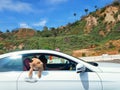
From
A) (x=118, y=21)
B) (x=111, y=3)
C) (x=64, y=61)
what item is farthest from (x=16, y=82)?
(x=111, y=3)

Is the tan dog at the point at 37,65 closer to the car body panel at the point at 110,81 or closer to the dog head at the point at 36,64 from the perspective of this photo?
the dog head at the point at 36,64

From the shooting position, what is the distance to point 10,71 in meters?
7.47

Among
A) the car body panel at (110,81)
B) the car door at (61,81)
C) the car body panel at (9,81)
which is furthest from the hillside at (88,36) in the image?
the car body panel at (9,81)

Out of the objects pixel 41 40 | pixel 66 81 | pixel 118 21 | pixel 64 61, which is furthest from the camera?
pixel 41 40

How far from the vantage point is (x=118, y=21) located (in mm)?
80188

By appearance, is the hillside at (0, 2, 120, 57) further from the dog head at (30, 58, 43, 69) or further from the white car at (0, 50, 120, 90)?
the dog head at (30, 58, 43, 69)

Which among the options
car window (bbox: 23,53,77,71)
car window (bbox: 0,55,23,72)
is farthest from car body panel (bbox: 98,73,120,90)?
car window (bbox: 0,55,23,72)

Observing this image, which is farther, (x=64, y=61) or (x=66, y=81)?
(x=64, y=61)

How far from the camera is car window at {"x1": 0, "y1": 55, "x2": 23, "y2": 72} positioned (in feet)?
24.6

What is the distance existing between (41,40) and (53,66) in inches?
3077

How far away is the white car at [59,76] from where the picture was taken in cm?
735

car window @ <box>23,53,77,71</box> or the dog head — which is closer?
the dog head

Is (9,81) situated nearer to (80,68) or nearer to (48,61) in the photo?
(48,61)

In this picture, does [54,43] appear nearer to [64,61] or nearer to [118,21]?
[118,21]
